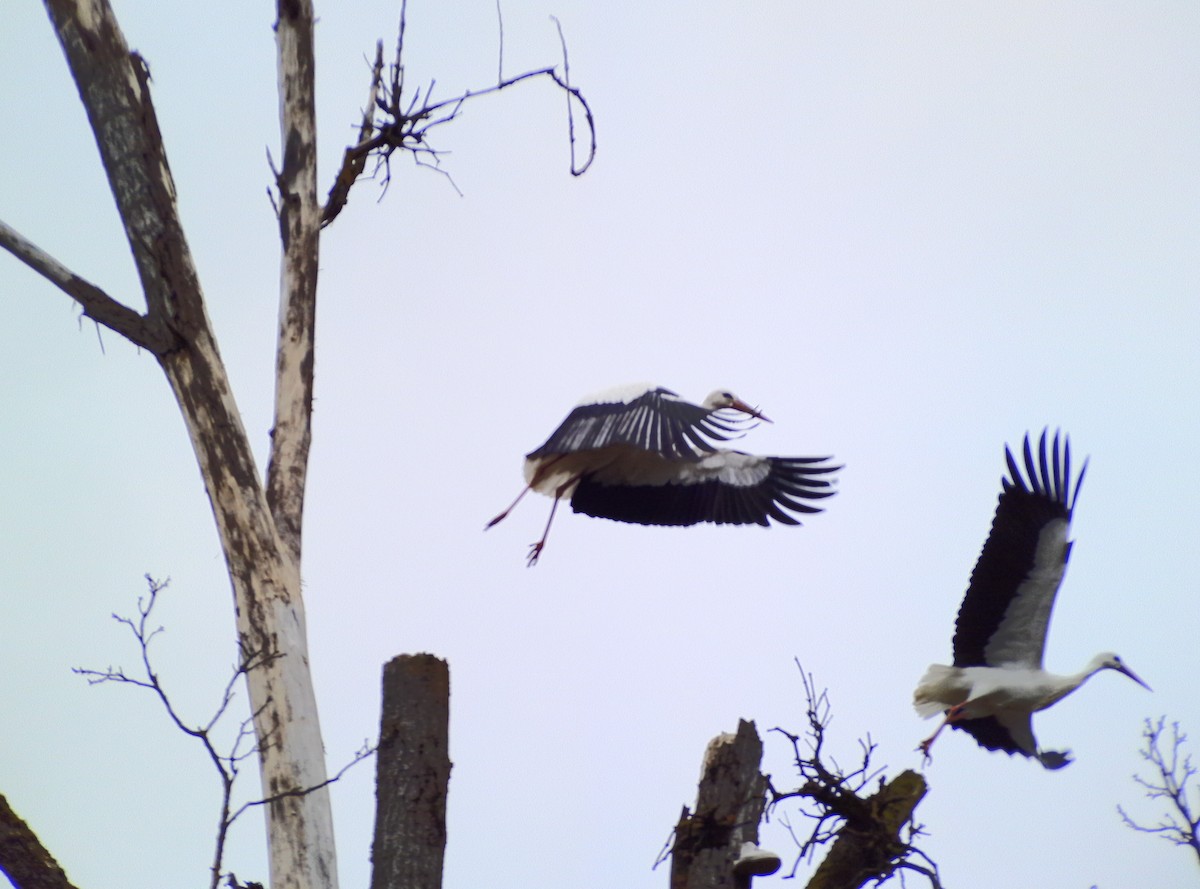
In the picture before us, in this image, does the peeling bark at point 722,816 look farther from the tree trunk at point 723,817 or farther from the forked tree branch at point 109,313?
the forked tree branch at point 109,313

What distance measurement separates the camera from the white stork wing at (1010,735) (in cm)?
646

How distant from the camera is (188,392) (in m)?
4.92

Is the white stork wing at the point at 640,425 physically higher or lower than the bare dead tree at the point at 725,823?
higher

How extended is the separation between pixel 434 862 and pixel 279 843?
852 millimetres

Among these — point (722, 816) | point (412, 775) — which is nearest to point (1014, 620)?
point (722, 816)

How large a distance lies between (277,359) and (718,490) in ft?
7.62

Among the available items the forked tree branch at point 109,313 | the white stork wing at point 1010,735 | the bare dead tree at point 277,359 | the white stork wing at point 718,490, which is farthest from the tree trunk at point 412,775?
the white stork wing at point 1010,735

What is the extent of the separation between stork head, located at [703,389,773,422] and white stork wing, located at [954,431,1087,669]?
52.9 inches

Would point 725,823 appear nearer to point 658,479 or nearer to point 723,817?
point 723,817

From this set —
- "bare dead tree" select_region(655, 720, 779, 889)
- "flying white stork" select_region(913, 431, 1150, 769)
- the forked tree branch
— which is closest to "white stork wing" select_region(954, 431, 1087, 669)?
"flying white stork" select_region(913, 431, 1150, 769)

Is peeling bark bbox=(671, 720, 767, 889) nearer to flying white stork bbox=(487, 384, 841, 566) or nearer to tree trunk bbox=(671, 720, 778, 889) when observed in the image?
tree trunk bbox=(671, 720, 778, 889)

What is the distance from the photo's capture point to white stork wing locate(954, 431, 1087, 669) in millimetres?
6254

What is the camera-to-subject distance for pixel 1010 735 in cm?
655

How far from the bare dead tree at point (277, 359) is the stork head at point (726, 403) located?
7.72 feet
